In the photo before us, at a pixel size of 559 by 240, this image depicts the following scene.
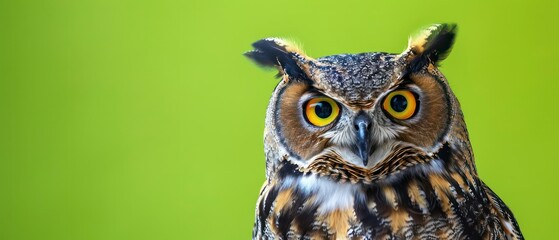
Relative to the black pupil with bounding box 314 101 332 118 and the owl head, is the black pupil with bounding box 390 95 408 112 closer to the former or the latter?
the owl head

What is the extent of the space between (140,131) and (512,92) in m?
1.03

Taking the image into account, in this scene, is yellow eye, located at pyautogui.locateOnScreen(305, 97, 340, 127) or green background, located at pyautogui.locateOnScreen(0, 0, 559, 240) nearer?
yellow eye, located at pyautogui.locateOnScreen(305, 97, 340, 127)

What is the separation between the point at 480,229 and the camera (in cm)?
132

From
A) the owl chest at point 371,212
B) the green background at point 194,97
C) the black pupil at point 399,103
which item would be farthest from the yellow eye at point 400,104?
the green background at point 194,97

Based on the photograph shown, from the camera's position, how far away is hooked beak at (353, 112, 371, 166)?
1.22 meters

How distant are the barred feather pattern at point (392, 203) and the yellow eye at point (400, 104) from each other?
A: 0.21 ft

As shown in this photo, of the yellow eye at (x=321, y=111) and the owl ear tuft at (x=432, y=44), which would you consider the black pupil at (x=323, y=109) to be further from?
the owl ear tuft at (x=432, y=44)

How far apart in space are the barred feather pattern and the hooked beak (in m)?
0.07

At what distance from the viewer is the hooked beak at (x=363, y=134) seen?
1.22 metres

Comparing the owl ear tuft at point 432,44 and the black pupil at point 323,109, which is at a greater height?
the owl ear tuft at point 432,44

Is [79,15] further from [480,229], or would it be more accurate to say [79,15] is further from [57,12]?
[480,229]

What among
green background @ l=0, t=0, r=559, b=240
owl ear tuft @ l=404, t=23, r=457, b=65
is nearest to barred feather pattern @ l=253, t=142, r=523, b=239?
owl ear tuft @ l=404, t=23, r=457, b=65

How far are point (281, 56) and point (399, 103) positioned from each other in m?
0.23

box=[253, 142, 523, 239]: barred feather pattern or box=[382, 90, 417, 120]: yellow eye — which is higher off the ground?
box=[382, 90, 417, 120]: yellow eye
